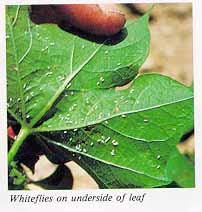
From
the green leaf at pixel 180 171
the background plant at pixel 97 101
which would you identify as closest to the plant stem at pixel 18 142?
the background plant at pixel 97 101

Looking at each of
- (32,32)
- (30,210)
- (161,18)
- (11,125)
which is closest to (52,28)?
(32,32)

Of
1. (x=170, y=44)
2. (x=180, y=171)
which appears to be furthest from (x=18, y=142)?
(x=170, y=44)

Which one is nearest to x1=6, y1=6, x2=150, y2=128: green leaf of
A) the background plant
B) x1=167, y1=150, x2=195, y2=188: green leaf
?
the background plant

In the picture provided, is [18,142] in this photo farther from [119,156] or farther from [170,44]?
[170,44]

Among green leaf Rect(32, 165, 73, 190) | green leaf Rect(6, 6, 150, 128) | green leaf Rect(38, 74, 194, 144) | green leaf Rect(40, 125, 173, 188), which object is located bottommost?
green leaf Rect(32, 165, 73, 190)

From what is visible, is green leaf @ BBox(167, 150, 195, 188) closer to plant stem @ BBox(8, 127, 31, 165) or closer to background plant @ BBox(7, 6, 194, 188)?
background plant @ BBox(7, 6, 194, 188)

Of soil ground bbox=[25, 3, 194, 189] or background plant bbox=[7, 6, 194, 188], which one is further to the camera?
soil ground bbox=[25, 3, 194, 189]

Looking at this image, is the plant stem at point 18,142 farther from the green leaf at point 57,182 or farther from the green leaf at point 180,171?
the green leaf at point 180,171
